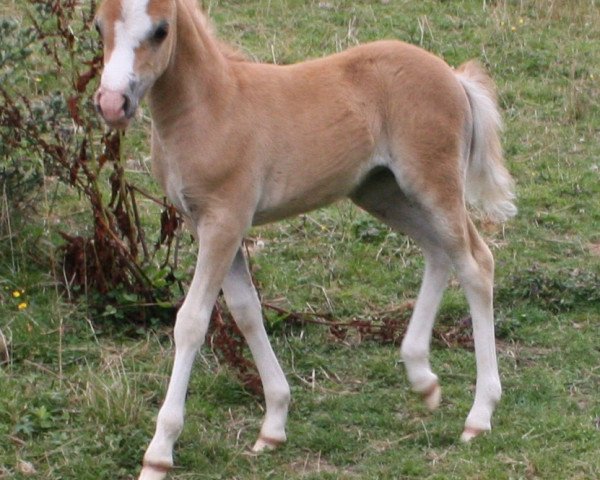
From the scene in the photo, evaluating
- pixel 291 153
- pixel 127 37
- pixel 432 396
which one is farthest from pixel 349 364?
pixel 127 37

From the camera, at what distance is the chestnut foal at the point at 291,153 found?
200 inches

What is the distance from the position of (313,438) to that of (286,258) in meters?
2.13

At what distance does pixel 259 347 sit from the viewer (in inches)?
219

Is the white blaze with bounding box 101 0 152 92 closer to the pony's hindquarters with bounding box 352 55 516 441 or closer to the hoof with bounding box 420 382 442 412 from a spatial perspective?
the pony's hindquarters with bounding box 352 55 516 441

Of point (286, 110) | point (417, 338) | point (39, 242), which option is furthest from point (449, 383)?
point (39, 242)

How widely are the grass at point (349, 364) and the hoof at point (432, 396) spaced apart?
0.04 metres

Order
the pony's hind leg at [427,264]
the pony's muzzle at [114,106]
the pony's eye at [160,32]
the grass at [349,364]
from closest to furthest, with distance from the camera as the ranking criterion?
the pony's muzzle at [114,106] → the pony's eye at [160,32] → the grass at [349,364] → the pony's hind leg at [427,264]

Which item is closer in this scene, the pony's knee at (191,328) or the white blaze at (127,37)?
the white blaze at (127,37)

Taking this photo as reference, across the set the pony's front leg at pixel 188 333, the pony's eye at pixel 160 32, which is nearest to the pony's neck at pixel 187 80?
the pony's eye at pixel 160 32

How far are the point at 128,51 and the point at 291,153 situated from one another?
94 cm

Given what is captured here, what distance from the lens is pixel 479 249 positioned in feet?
19.3

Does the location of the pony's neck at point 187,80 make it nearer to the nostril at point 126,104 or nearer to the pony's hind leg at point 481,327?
the nostril at point 126,104

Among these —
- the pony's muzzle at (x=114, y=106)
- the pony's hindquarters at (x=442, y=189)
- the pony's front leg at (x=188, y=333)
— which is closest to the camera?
the pony's muzzle at (x=114, y=106)

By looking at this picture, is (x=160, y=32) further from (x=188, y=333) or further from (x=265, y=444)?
(x=265, y=444)
